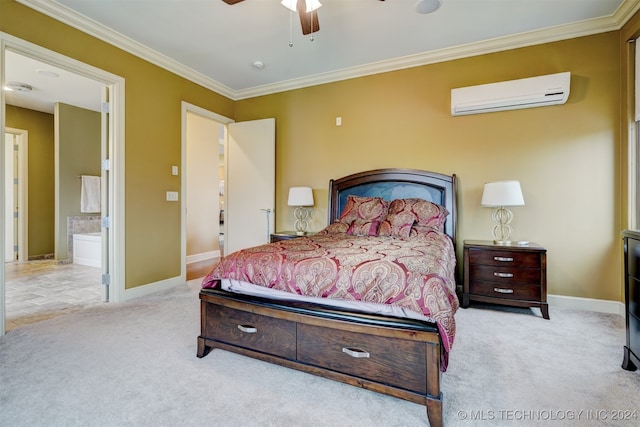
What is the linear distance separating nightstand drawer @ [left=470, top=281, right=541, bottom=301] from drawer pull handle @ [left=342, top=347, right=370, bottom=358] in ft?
6.55

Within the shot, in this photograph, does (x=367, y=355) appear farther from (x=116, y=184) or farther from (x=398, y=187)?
(x=116, y=184)

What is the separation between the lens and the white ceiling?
272cm

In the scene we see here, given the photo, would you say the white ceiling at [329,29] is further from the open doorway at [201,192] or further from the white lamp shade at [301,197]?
the open doorway at [201,192]

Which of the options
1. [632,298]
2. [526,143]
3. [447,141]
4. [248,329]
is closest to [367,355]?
[248,329]

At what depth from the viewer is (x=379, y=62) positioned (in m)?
3.82

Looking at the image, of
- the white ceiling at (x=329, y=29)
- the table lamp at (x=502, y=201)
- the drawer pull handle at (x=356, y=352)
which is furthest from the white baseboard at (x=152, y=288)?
the table lamp at (x=502, y=201)

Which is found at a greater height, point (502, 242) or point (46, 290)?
point (502, 242)

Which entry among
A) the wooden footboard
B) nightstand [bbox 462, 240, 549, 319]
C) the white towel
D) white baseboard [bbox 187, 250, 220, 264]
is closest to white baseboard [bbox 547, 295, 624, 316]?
nightstand [bbox 462, 240, 549, 319]

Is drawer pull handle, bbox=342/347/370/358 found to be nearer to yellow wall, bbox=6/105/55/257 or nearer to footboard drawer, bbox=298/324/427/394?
footboard drawer, bbox=298/324/427/394

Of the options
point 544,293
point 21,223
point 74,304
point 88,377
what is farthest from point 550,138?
point 21,223

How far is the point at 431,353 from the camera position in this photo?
4.56ft

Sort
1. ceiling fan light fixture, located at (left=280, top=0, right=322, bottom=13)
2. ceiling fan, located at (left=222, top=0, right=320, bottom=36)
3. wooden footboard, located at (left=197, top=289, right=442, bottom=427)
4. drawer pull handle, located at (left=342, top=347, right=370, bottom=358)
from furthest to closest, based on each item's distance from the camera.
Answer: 1. ceiling fan light fixture, located at (left=280, top=0, right=322, bottom=13)
2. ceiling fan, located at (left=222, top=0, right=320, bottom=36)
3. drawer pull handle, located at (left=342, top=347, right=370, bottom=358)
4. wooden footboard, located at (left=197, top=289, right=442, bottom=427)

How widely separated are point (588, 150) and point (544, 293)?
154 cm

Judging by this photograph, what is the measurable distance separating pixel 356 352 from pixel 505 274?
6.91 feet
